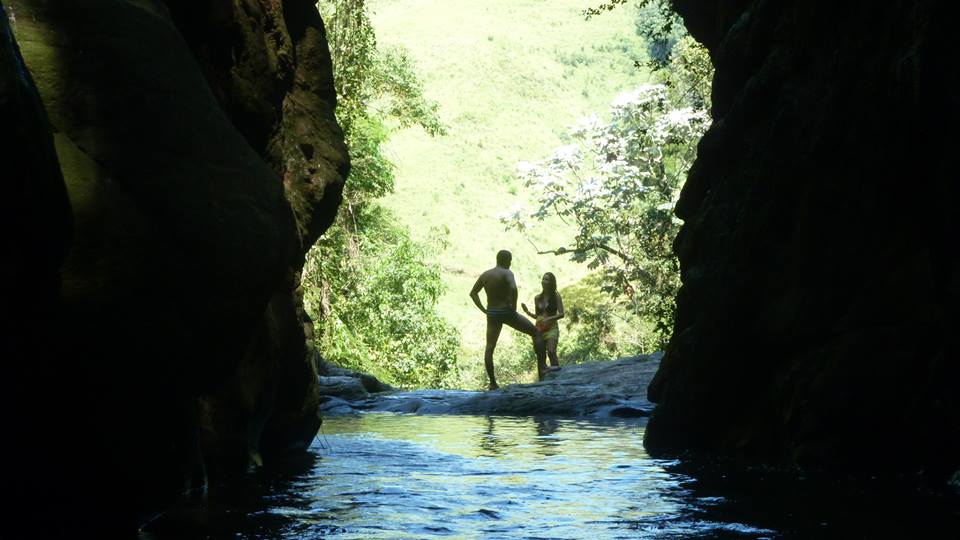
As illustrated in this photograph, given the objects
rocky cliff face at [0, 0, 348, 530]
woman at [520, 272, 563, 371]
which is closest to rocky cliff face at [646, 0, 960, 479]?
rocky cliff face at [0, 0, 348, 530]

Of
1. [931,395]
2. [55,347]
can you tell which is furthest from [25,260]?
[931,395]

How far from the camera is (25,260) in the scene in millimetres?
3174

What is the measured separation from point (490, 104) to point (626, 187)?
53543 millimetres

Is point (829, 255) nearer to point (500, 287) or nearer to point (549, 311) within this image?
point (500, 287)

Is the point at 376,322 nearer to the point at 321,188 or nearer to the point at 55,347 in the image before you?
the point at 321,188

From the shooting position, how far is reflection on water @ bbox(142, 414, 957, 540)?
516 centimetres

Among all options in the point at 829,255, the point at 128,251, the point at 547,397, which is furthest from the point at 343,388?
the point at 128,251

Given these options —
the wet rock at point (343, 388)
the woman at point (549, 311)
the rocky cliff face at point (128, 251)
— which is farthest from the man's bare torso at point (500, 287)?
the rocky cliff face at point (128, 251)

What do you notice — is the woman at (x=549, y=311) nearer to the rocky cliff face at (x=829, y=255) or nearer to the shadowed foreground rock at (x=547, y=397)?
the shadowed foreground rock at (x=547, y=397)

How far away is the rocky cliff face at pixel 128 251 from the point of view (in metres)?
3.62

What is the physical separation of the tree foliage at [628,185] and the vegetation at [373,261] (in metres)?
4.65

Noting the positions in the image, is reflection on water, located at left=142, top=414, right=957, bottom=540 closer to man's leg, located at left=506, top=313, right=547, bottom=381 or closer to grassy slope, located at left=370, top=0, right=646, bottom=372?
man's leg, located at left=506, top=313, right=547, bottom=381

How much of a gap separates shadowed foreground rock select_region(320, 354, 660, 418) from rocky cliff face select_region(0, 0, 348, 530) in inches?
353

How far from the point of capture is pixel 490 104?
272ft
